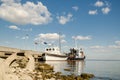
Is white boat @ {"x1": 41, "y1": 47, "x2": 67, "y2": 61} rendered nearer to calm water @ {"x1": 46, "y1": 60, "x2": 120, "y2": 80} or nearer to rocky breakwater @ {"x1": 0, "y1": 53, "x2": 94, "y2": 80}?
calm water @ {"x1": 46, "y1": 60, "x2": 120, "y2": 80}

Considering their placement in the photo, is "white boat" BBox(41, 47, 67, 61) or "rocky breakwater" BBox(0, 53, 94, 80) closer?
"rocky breakwater" BBox(0, 53, 94, 80)

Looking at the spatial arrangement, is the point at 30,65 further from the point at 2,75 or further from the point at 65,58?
the point at 65,58

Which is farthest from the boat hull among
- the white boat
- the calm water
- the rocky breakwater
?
the rocky breakwater

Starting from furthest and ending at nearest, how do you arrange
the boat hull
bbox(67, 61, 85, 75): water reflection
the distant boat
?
the distant boat → the boat hull → bbox(67, 61, 85, 75): water reflection

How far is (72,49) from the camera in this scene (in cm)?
12912

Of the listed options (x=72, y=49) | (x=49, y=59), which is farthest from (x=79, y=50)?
(x=49, y=59)

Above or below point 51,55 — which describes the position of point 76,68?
below

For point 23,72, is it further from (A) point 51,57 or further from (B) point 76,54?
(B) point 76,54

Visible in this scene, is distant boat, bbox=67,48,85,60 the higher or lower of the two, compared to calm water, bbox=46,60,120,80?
higher

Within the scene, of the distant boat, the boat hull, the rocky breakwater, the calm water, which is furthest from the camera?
the distant boat

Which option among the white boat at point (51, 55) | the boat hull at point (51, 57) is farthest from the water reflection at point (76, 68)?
the boat hull at point (51, 57)

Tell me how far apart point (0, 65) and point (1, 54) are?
17.1m

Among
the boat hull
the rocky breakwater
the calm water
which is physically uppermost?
the boat hull

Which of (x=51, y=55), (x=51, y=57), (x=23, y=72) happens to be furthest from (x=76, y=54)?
(x=23, y=72)
